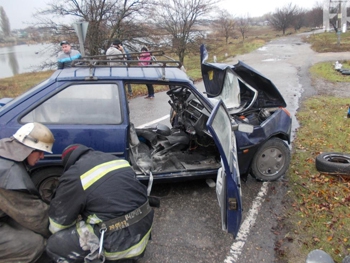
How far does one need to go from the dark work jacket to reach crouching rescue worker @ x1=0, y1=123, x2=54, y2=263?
0.25 meters

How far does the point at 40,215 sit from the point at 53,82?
1564mm

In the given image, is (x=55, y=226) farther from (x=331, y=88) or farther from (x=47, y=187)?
(x=331, y=88)

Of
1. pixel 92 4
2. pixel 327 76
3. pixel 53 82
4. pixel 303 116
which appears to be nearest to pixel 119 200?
pixel 53 82

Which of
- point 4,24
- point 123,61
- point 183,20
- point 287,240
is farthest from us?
point 4,24

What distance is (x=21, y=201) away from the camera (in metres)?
2.54

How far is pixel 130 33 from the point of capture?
14.4 meters

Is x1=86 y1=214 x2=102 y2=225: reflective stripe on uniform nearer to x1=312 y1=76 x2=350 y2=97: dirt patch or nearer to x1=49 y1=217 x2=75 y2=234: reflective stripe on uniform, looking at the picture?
x1=49 y1=217 x2=75 y2=234: reflective stripe on uniform

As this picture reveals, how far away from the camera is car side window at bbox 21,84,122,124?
3.39 metres

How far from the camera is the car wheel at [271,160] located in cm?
417

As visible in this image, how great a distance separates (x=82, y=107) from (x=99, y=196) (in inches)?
60.1

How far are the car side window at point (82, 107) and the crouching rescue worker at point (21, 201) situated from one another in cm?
79

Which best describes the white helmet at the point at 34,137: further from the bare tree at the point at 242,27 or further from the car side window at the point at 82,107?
the bare tree at the point at 242,27

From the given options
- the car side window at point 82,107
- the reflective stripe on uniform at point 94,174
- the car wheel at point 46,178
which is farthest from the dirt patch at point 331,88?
the reflective stripe on uniform at point 94,174

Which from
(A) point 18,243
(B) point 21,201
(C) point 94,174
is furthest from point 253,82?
(A) point 18,243
